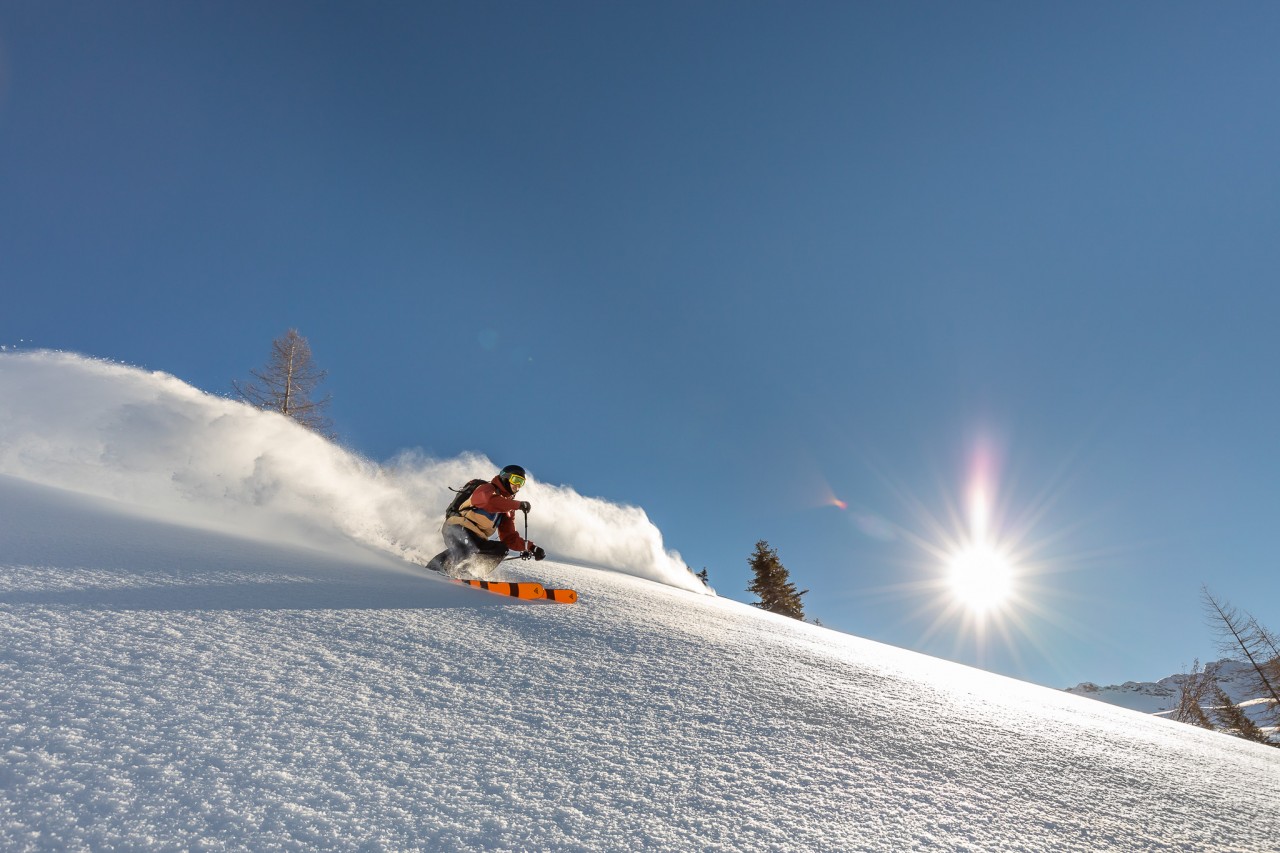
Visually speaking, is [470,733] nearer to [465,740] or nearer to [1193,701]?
[465,740]

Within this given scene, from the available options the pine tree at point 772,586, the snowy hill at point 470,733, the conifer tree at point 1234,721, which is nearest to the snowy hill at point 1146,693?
the conifer tree at point 1234,721

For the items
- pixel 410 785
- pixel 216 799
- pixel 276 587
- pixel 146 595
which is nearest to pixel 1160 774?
pixel 410 785

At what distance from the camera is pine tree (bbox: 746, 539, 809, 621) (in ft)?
116

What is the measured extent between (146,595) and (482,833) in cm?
305

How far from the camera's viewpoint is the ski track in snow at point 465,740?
5.43ft

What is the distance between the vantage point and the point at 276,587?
4043 mm

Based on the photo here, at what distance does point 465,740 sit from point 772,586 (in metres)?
36.1

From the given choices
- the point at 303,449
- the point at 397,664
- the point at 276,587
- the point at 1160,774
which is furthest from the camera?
the point at 303,449

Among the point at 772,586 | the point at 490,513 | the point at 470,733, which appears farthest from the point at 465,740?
the point at 772,586

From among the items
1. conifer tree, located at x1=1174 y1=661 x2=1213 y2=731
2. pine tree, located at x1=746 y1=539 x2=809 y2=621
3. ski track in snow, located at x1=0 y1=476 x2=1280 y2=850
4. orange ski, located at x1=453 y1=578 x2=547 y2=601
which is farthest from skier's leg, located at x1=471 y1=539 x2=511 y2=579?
conifer tree, located at x1=1174 y1=661 x2=1213 y2=731

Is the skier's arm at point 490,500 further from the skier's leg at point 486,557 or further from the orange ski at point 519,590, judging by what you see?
the orange ski at point 519,590

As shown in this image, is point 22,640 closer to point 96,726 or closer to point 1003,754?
point 96,726

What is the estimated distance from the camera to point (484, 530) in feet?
24.1

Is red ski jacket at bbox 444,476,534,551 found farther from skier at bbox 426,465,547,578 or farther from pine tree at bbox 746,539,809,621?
pine tree at bbox 746,539,809,621
